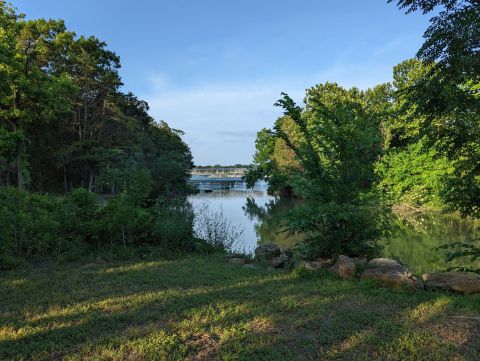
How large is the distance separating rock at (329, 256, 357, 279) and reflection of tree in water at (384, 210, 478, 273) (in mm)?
1226

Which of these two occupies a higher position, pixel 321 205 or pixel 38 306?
pixel 321 205

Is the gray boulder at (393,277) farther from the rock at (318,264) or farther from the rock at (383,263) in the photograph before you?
the rock at (318,264)

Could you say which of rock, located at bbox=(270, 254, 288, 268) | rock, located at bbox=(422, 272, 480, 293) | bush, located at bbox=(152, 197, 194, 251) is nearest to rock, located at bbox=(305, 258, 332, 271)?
rock, located at bbox=(270, 254, 288, 268)

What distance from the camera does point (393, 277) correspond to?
4.77 m

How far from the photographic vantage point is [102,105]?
26.0 meters

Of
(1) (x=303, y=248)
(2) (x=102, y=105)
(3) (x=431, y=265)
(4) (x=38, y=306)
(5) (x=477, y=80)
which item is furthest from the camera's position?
(2) (x=102, y=105)

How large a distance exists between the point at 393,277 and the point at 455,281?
2.66 ft

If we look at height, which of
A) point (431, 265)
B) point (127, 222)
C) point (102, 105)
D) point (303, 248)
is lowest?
point (431, 265)

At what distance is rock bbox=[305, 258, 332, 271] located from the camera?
5.80m

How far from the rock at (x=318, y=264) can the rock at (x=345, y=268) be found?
34cm

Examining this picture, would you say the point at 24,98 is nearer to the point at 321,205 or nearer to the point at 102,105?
the point at 102,105

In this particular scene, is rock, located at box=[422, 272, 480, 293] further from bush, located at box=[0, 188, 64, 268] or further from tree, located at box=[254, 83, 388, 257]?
bush, located at box=[0, 188, 64, 268]

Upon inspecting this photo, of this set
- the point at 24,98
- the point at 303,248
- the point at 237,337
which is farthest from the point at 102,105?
the point at 237,337

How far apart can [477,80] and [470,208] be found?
54.9 inches
